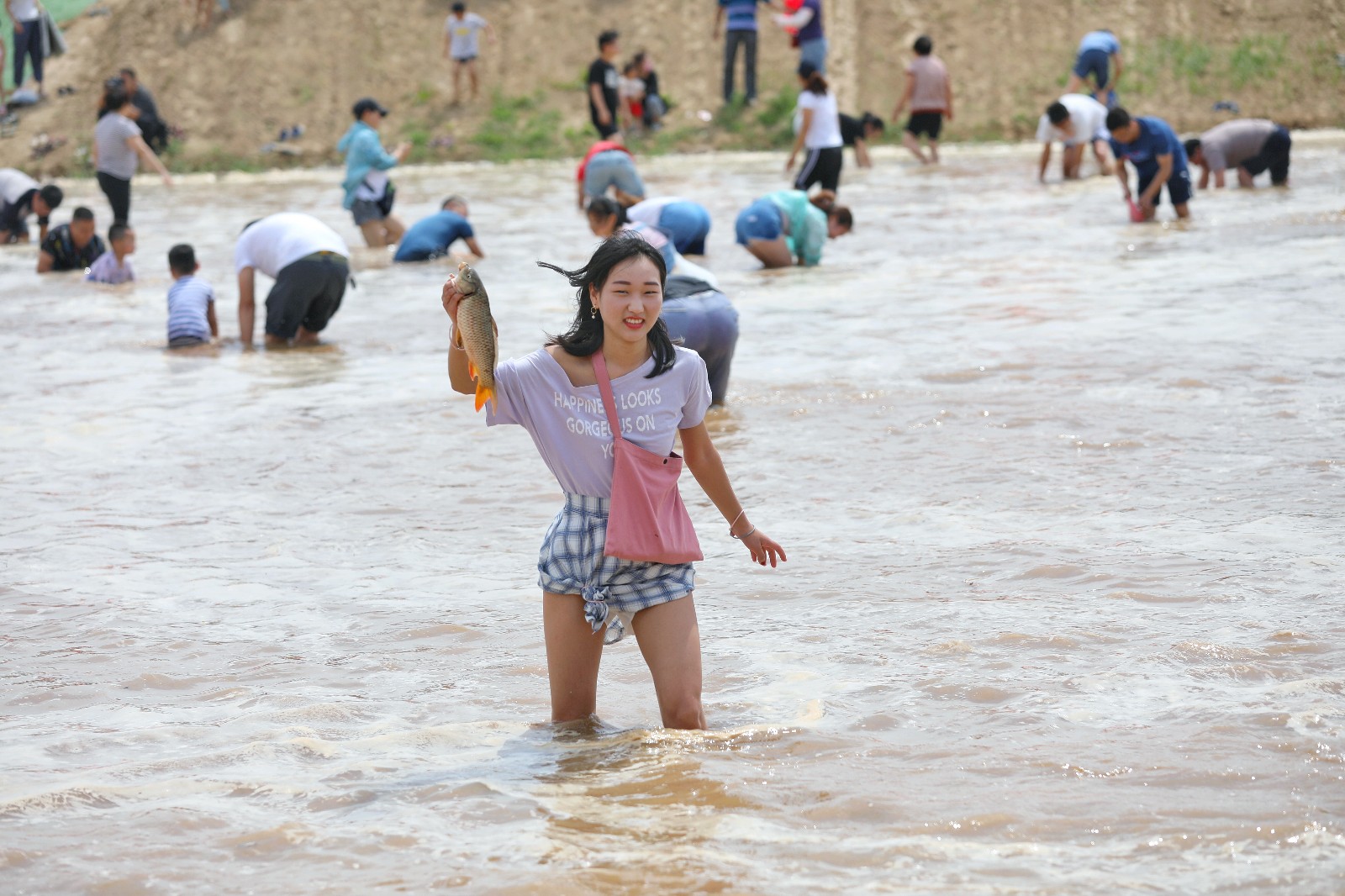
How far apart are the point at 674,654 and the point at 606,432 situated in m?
0.57

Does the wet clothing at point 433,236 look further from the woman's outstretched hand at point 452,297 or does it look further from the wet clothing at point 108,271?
the woman's outstretched hand at point 452,297

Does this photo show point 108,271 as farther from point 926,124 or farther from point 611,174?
point 926,124

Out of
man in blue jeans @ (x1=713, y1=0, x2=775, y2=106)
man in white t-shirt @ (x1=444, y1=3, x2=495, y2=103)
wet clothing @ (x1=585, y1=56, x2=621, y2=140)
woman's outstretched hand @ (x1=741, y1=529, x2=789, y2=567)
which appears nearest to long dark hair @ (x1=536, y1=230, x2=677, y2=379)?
woman's outstretched hand @ (x1=741, y1=529, x2=789, y2=567)

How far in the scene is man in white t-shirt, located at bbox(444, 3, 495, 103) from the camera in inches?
970

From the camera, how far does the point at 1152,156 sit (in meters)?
14.2

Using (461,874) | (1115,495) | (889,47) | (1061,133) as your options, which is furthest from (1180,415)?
(889,47)

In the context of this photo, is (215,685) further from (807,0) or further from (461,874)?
(807,0)

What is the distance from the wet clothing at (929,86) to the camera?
20859 millimetres

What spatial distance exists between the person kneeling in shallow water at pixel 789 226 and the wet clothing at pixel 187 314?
13.6ft

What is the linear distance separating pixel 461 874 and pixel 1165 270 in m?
9.67

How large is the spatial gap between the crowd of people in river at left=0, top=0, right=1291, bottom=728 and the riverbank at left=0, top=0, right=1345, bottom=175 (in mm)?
663

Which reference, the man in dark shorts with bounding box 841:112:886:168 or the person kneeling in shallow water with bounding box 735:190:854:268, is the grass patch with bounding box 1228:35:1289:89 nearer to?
the man in dark shorts with bounding box 841:112:886:168

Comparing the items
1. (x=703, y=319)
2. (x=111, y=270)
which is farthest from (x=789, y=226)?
(x=111, y=270)

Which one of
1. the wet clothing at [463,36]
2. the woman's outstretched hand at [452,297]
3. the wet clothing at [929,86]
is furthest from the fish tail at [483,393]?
the wet clothing at [463,36]
